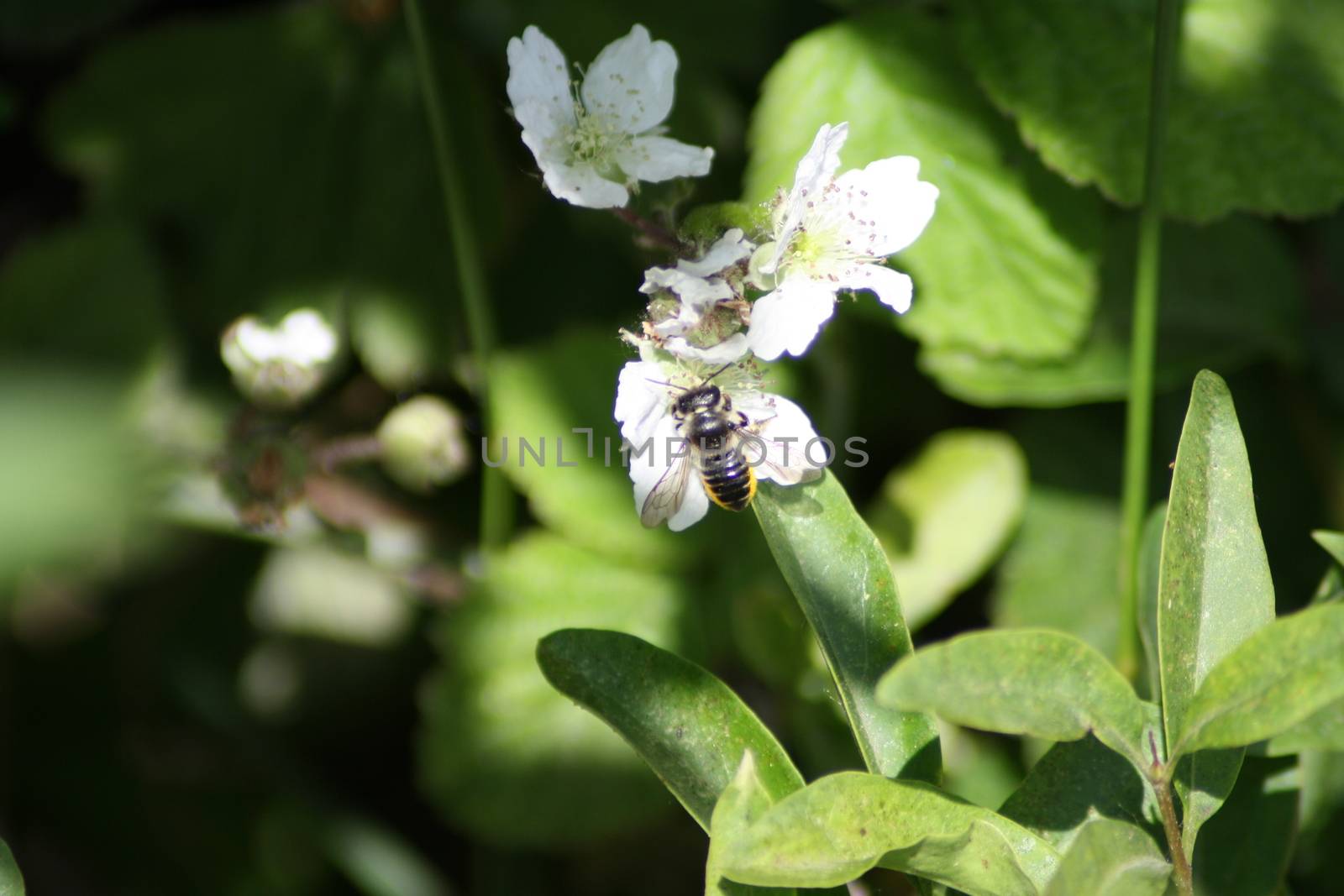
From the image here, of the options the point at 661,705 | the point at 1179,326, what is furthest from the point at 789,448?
the point at 1179,326

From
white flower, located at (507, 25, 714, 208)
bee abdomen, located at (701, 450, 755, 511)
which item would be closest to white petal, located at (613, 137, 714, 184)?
white flower, located at (507, 25, 714, 208)

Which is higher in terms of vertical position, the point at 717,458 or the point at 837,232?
the point at 837,232

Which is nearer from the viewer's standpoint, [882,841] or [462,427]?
[882,841]

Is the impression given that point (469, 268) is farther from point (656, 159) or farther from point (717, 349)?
point (717, 349)

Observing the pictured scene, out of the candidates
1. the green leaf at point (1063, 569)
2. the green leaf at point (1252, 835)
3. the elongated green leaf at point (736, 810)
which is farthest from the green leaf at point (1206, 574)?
the green leaf at point (1063, 569)

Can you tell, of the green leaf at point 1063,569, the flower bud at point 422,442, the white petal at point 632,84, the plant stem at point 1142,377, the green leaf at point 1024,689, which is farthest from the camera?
the green leaf at point 1063,569

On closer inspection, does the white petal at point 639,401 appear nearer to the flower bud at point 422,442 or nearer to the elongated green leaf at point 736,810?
the elongated green leaf at point 736,810

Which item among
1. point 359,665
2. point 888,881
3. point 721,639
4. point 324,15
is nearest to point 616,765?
point 721,639

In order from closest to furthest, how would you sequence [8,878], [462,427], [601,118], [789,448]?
[8,878]
[789,448]
[601,118]
[462,427]
